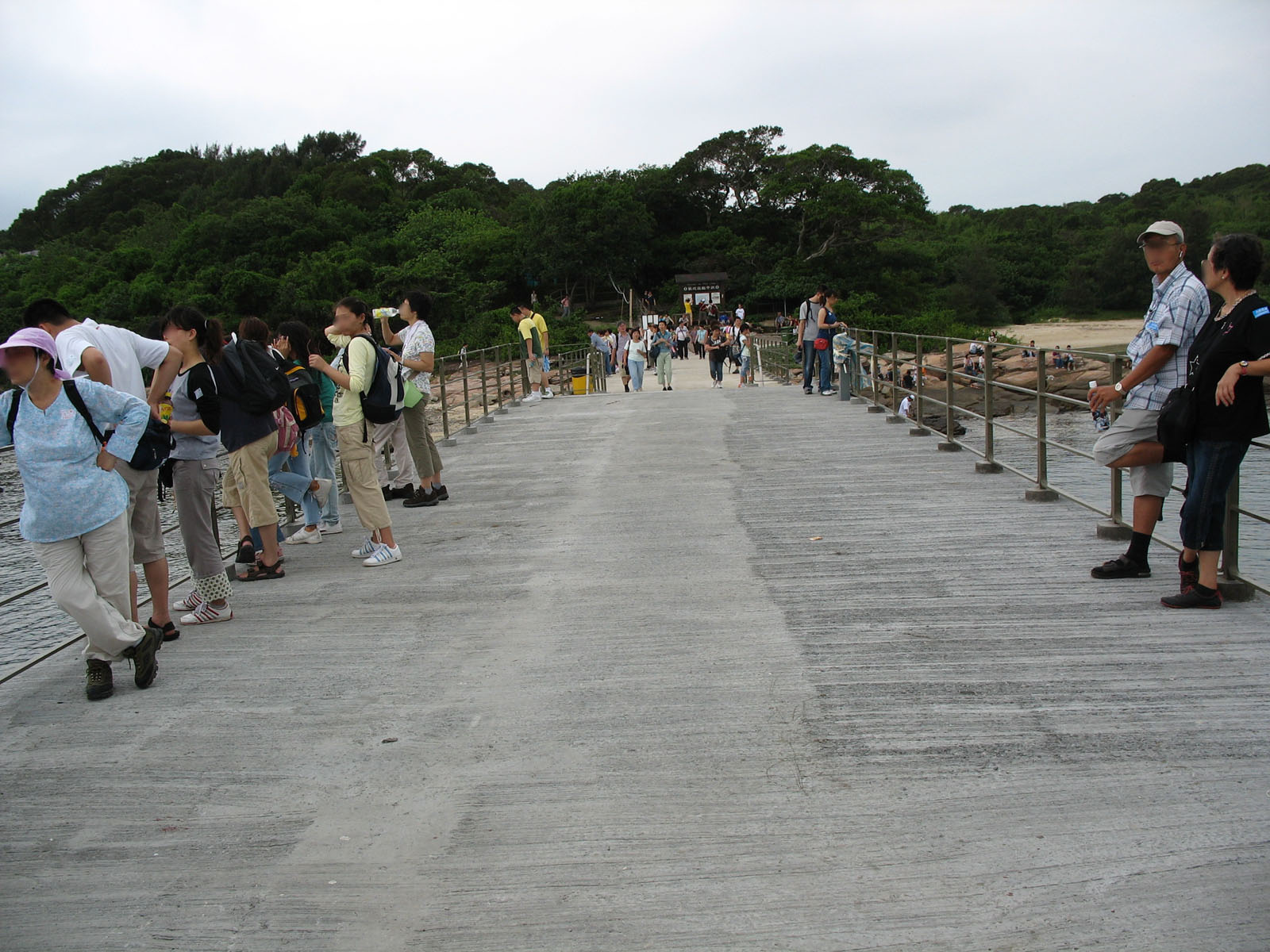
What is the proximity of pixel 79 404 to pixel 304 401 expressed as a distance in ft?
8.71

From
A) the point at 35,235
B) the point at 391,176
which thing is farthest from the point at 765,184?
the point at 35,235

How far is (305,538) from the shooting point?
23.9 feet

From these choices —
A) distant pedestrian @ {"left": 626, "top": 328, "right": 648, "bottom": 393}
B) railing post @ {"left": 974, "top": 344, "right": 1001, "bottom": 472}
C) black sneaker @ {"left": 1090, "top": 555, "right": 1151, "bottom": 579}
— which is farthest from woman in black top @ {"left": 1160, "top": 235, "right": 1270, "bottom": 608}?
distant pedestrian @ {"left": 626, "top": 328, "right": 648, "bottom": 393}

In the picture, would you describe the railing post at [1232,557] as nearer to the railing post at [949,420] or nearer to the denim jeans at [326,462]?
the railing post at [949,420]

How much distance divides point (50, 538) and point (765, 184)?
199 feet

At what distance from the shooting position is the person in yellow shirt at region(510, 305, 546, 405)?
56.2 ft

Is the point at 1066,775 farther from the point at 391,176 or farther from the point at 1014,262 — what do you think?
the point at 391,176

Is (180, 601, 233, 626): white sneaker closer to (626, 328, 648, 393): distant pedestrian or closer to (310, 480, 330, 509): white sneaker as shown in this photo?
(310, 480, 330, 509): white sneaker

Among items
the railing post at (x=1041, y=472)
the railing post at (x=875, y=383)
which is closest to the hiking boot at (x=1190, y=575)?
the railing post at (x=1041, y=472)

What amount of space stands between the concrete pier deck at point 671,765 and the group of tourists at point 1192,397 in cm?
30

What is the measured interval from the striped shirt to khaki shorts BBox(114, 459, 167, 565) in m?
4.75

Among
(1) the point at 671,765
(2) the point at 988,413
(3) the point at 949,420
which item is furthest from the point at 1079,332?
(1) the point at 671,765

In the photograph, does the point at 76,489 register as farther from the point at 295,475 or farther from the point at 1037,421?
the point at 1037,421

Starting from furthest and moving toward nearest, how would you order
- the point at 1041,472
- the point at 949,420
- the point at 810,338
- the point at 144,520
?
the point at 810,338
the point at 949,420
the point at 1041,472
the point at 144,520
